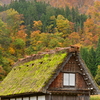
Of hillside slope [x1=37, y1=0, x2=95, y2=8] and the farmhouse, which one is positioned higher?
hillside slope [x1=37, y1=0, x2=95, y2=8]

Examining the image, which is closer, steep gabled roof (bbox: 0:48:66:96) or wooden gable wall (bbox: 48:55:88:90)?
steep gabled roof (bbox: 0:48:66:96)

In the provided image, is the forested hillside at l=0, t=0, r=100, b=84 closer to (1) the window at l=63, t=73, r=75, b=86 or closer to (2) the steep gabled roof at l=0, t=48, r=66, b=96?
(2) the steep gabled roof at l=0, t=48, r=66, b=96

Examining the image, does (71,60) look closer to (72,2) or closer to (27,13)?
(27,13)

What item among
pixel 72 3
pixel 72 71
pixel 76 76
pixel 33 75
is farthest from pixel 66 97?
pixel 72 3

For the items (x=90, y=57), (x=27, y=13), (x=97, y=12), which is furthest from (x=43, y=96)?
(x=97, y=12)

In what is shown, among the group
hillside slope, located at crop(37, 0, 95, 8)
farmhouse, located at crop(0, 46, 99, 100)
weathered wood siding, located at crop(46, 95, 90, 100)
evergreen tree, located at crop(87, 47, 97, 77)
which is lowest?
evergreen tree, located at crop(87, 47, 97, 77)

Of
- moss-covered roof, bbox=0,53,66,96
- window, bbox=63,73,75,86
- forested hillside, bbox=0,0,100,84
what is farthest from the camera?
forested hillside, bbox=0,0,100,84

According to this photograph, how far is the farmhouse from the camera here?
22141mm

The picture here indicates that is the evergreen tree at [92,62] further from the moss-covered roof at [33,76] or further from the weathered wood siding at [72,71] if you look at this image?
the weathered wood siding at [72,71]

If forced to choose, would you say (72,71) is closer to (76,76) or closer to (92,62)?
(76,76)

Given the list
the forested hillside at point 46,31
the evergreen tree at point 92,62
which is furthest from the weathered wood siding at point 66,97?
the evergreen tree at point 92,62

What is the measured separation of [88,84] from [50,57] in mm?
3215

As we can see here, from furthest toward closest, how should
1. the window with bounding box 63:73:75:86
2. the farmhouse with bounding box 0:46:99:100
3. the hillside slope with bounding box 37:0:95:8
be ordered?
the hillside slope with bounding box 37:0:95:8, the window with bounding box 63:73:75:86, the farmhouse with bounding box 0:46:99:100

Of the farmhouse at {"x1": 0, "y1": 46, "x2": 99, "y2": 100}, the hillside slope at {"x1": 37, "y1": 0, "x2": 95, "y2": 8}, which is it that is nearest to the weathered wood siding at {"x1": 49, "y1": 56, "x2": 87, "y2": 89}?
the farmhouse at {"x1": 0, "y1": 46, "x2": 99, "y2": 100}
